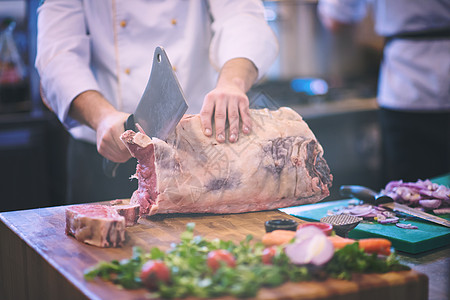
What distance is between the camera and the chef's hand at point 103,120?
6.57ft

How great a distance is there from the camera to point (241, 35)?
2.32m

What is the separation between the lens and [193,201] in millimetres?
1890

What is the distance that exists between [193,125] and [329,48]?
542cm

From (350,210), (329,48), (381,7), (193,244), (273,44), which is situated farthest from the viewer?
(329,48)

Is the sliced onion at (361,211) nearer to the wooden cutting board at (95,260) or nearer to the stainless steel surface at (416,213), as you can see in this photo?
the stainless steel surface at (416,213)

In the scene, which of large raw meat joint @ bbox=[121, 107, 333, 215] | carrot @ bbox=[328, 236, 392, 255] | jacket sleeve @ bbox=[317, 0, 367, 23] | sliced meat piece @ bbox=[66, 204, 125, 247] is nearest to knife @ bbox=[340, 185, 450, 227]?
large raw meat joint @ bbox=[121, 107, 333, 215]

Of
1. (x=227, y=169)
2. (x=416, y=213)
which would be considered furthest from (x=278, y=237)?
(x=416, y=213)

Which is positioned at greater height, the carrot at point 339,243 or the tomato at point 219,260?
the tomato at point 219,260

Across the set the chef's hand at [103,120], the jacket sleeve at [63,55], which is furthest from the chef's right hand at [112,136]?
the jacket sleeve at [63,55]

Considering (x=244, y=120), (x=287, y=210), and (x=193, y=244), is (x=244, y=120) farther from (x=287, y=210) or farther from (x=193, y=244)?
(x=193, y=244)

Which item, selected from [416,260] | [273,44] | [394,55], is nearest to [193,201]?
[416,260]

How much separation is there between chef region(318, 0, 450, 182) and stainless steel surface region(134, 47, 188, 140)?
2.30m

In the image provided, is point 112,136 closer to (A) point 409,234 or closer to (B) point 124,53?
(B) point 124,53

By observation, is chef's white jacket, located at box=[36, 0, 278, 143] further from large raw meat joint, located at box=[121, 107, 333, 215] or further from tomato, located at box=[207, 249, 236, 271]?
tomato, located at box=[207, 249, 236, 271]
